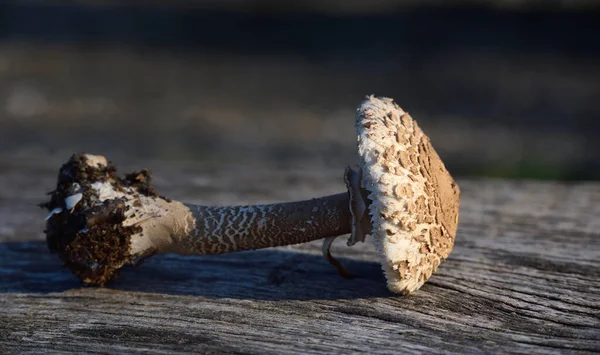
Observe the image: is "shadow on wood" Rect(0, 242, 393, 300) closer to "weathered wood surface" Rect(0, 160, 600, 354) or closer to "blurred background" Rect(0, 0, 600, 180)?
"weathered wood surface" Rect(0, 160, 600, 354)

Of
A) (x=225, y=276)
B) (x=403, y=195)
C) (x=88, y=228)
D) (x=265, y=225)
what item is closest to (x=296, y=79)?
(x=225, y=276)

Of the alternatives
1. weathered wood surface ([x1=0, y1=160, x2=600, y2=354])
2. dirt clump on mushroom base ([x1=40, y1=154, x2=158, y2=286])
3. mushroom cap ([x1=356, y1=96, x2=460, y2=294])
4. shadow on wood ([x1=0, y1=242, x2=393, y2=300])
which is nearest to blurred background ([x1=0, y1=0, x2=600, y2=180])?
weathered wood surface ([x1=0, y1=160, x2=600, y2=354])

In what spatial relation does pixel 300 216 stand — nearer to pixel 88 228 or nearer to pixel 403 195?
pixel 403 195

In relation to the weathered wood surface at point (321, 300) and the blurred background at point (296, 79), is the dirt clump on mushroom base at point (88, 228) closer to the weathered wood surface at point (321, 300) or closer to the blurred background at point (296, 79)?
the weathered wood surface at point (321, 300)

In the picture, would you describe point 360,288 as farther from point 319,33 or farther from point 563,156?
point 319,33

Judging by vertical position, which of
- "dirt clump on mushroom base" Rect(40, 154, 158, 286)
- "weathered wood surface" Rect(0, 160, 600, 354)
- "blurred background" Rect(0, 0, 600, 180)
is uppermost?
"blurred background" Rect(0, 0, 600, 180)

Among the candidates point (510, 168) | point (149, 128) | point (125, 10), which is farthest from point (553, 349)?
point (125, 10)

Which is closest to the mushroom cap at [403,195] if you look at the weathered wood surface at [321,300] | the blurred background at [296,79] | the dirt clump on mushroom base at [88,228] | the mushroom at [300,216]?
the mushroom at [300,216]

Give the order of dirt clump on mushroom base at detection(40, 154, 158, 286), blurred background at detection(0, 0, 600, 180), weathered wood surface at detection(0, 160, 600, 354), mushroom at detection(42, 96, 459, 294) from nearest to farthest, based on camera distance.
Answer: weathered wood surface at detection(0, 160, 600, 354)
mushroom at detection(42, 96, 459, 294)
dirt clump on mushroom base at detection(40, 154, 158, 286)
blurred background at detection(0, 0, 600, 180)
